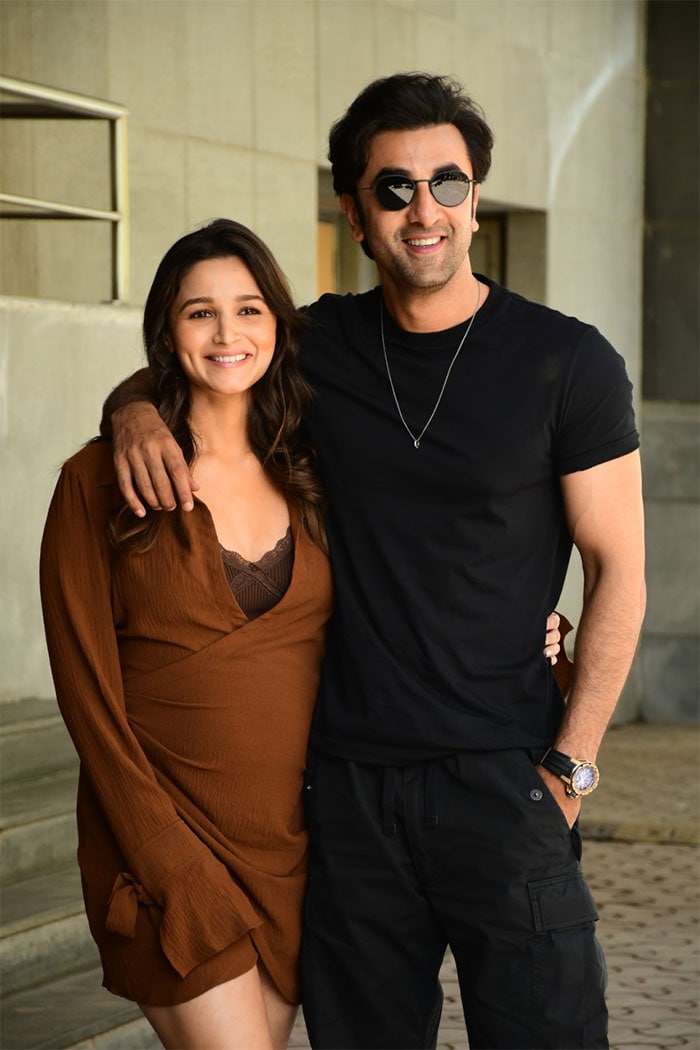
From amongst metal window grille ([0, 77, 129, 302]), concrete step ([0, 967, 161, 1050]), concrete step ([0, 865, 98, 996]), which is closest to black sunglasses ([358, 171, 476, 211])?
concrete step ([0, 967, 161, 1050])

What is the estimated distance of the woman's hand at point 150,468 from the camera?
273cm

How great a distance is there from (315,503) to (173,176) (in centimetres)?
476

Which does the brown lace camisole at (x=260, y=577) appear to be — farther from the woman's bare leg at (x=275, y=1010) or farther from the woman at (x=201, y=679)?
the woman's bare leg at (x=275, y=1010)

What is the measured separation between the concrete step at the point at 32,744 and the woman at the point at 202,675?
3.20 m

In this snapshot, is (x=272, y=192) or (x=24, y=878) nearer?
(x=24, y=878)

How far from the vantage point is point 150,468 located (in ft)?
9.02

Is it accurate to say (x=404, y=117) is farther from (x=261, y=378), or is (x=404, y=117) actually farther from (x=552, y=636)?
(x=552, y=636)

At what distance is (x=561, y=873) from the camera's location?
2.84 metres

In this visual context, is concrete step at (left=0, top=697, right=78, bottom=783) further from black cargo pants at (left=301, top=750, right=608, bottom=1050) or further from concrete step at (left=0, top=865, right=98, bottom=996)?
black cargo pants at (left=301, top=750, right=608, bottom=1050)

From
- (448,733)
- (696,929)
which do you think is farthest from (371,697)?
(696,929)

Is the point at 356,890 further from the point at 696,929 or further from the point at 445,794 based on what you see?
the point at 696,929

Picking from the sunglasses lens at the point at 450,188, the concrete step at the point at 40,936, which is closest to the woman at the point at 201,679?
the sunglasses lens at the point at 450,188

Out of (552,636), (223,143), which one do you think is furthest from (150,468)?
(223,143)

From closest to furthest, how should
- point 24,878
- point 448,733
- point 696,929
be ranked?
point 448,733 → point 24,878 → point 696,929
